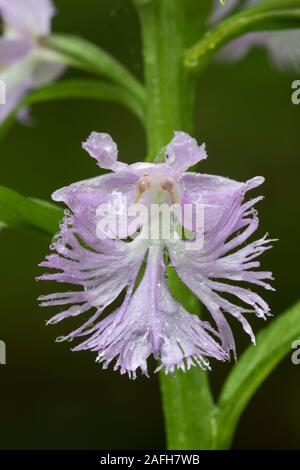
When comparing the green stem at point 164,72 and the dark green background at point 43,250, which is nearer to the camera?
the green stem at point 164,72

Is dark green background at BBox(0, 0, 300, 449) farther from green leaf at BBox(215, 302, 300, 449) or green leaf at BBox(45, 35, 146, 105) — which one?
green leaf at BBox(215, 302, 300, 449)

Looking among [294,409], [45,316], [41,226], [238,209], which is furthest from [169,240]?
[294,409]

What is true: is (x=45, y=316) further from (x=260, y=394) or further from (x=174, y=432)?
(x=174, y=432)

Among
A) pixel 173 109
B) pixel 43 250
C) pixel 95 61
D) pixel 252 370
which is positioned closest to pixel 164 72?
pixel 173 109

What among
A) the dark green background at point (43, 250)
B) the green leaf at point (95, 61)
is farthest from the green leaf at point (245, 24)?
the dark green background at point (43, 250)

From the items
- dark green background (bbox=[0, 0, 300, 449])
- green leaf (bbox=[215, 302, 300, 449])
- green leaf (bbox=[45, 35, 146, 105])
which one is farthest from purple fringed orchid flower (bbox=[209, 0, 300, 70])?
dark green background (bbox=[0, 0, 300, 449])

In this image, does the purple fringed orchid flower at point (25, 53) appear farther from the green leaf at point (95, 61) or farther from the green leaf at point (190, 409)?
the green leaf at point (190, 409)
